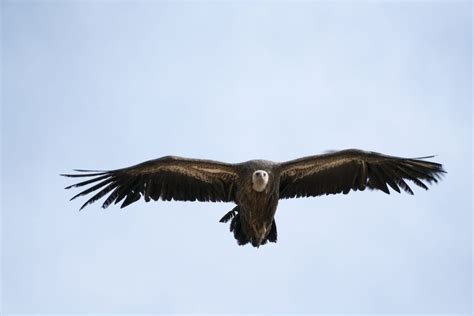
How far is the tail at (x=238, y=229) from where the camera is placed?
14.6 metres

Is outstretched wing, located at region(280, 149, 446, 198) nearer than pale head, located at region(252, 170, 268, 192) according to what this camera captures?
No

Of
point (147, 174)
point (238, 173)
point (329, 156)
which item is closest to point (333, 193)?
point (329, 156)

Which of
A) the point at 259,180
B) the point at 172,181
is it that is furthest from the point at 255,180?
the point at 172,181

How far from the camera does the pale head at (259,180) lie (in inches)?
557

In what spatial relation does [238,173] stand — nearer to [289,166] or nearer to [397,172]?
[289,166]

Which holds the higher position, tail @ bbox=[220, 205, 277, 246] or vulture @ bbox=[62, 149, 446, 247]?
vulture @ bbox=[62, 149, 446, 247]

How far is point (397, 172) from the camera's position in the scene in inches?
585

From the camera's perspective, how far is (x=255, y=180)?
1419cm

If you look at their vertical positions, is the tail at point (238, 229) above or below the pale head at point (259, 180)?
below

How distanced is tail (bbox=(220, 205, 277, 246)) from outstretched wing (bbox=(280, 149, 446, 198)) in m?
0.79

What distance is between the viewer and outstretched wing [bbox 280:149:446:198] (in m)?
14.7

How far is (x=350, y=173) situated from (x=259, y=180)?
1.83 meters

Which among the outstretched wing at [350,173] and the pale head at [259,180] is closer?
the pale head at [259,180]

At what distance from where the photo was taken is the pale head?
1415 cm
